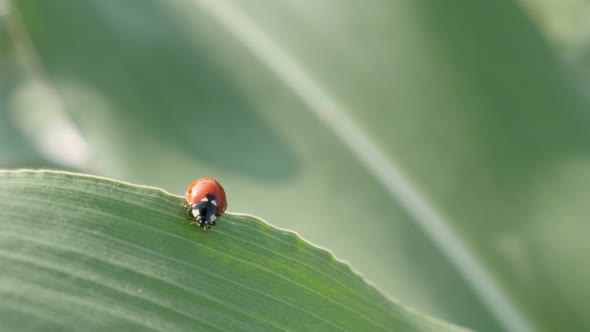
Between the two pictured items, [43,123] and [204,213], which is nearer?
[204,213]

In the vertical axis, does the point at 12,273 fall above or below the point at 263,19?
below

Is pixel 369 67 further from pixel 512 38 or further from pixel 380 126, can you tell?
pixel 512 38

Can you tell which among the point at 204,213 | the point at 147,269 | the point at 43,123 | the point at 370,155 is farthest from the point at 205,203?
the point at 43,123

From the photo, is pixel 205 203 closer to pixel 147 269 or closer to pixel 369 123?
pixel 147 269

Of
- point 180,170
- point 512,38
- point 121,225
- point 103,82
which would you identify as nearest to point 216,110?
point 180,170

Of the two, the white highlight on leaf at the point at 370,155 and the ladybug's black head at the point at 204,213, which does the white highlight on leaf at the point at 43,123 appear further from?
the ladybug's black head at the point at 204,213

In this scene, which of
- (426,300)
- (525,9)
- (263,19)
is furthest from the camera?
(263,19)

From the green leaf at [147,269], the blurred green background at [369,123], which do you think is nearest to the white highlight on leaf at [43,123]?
the blurred green background at [369,123]
